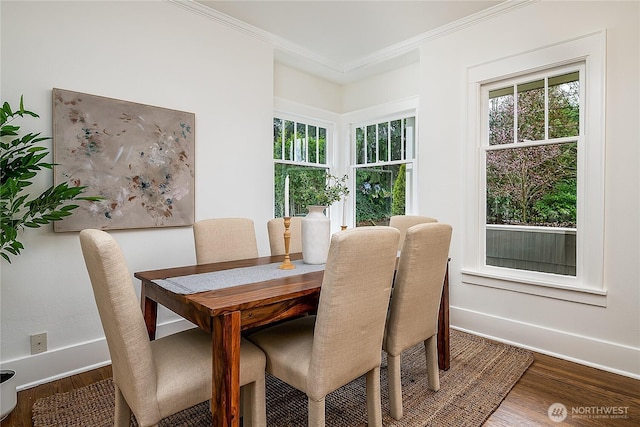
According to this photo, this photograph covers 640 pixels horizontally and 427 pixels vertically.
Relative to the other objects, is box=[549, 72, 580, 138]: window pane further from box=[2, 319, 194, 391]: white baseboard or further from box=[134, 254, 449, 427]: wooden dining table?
box=[2, 319, 194, 391]: white baseboard

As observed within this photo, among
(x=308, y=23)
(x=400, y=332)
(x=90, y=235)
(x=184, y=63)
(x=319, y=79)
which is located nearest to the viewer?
(x=90, y=235)

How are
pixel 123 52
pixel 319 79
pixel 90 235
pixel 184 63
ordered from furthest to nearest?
1. pixel 319 79
2. pixel 184 63
3. pixel 123 52
4. pixel 90 235

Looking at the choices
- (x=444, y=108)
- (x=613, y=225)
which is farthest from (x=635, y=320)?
(x=444, y=108)

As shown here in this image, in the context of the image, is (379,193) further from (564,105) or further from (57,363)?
(57,363)

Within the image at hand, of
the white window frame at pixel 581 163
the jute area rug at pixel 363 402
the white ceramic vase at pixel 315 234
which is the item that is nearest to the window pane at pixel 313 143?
the white window frame at pixel 581 163

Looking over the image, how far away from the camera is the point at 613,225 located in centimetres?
247

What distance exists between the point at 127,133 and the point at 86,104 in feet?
1.00

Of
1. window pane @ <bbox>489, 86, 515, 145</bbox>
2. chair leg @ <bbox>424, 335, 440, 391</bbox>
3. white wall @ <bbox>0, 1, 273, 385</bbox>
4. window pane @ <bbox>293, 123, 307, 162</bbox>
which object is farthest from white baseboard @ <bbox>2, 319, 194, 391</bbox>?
window pane @ <bbox>489, 86, 515, 145</bbox>

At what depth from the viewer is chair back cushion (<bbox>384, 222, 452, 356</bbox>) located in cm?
184

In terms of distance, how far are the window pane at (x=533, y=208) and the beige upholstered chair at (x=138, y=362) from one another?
2472 mm

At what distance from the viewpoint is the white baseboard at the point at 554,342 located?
2.42 metres

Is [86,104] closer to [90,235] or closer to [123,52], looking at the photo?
[123,52]

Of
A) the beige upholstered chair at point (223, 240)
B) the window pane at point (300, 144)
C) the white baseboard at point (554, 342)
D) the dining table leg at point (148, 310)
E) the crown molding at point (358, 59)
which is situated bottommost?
the white baseboard at point (554, 342)

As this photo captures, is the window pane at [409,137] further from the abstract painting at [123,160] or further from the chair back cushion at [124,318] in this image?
the chair back cushion at [124,318]
